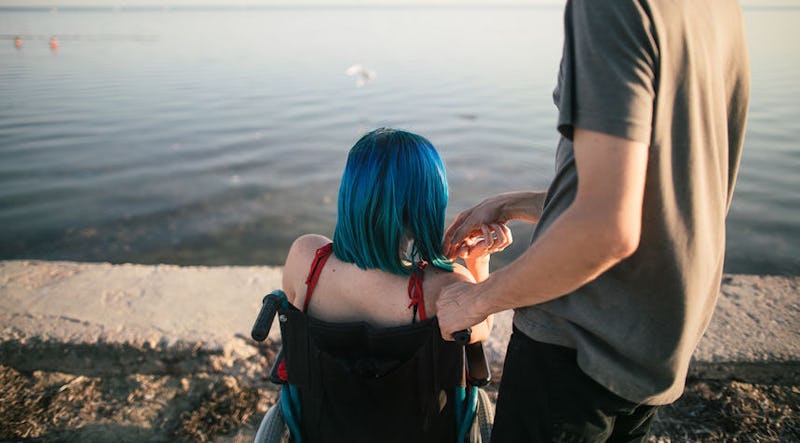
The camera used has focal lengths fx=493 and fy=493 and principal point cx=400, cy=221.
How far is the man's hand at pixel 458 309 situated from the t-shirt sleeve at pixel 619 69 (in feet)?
1.85

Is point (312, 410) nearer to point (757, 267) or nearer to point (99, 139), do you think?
point (757, 267)

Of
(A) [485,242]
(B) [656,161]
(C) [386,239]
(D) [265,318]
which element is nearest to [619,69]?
(B) [656,161]

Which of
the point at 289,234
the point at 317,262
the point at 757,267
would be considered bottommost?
the point at 757,267

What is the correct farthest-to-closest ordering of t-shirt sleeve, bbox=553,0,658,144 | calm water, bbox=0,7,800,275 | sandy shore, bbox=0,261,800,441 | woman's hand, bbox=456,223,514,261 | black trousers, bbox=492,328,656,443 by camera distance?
1. calm water, bbox=0,7,800,275
2. sandy shore, bbox=0,261,800,441
3. woman's hand, bbox=456,223,514,261
4. black trousers, bbox=492,328,656,443
5. t-shirt sleeve, bbox=553,0,658,144

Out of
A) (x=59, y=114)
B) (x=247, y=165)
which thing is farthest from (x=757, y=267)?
(x=59, y=114)

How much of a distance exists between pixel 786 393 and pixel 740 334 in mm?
358

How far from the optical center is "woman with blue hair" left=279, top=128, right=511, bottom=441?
56.5 inches

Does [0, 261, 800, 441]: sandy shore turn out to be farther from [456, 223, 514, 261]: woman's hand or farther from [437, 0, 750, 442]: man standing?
[437, 0, 750, 442]: man standing

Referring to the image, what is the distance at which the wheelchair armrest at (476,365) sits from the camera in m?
1.63

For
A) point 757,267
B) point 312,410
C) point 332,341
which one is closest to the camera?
point 332,341

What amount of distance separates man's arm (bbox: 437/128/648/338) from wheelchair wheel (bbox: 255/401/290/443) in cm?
96

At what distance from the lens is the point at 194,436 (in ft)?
7.89

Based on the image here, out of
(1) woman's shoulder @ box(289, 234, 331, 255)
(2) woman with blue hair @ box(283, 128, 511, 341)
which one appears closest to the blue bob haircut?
(2) woman with blue hair @ box(283, 128, 511, 341)

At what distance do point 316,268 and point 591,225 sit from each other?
3.08ft
